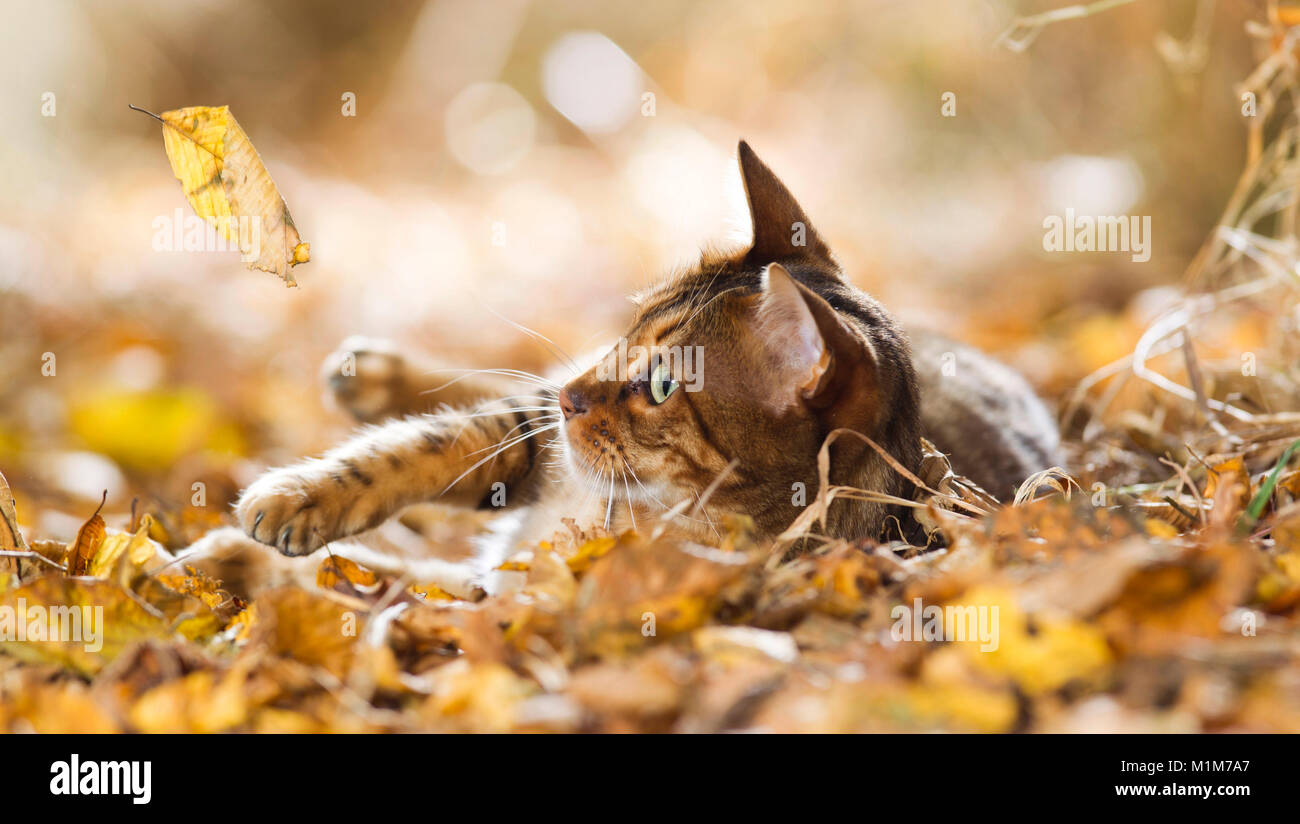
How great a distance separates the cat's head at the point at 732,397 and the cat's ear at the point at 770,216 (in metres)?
0.08

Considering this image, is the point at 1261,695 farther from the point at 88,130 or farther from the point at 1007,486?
the point at 88,130

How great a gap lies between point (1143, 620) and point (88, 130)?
7.63 meters

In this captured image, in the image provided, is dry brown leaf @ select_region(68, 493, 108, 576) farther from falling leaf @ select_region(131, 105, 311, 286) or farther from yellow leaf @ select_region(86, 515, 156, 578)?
falling leaf @ select_region(131, 105, 311, 286)

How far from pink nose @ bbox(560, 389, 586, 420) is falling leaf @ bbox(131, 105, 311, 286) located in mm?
564

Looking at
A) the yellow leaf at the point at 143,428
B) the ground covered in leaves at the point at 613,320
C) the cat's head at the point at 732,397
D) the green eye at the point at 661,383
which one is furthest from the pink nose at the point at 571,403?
the yellow leaf at the point at 143,428

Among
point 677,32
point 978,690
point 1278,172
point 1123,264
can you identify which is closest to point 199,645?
point 978,690

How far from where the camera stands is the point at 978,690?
1.05 meters

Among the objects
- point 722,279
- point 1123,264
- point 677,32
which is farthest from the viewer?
point 677,32

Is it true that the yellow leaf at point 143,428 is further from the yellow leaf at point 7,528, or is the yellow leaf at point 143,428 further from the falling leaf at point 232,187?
the falling leaf at point 232,187

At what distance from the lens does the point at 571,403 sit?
2010 mm

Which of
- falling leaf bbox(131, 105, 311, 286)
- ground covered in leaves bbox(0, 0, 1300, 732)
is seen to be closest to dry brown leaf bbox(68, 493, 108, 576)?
ground covered in leaves bbox(0, 0, 1300, 732)

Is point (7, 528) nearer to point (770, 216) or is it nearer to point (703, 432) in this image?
point (703, 432)

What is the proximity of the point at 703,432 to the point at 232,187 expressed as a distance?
97 centimetres

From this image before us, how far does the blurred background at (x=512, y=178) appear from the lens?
3824 millimetres
